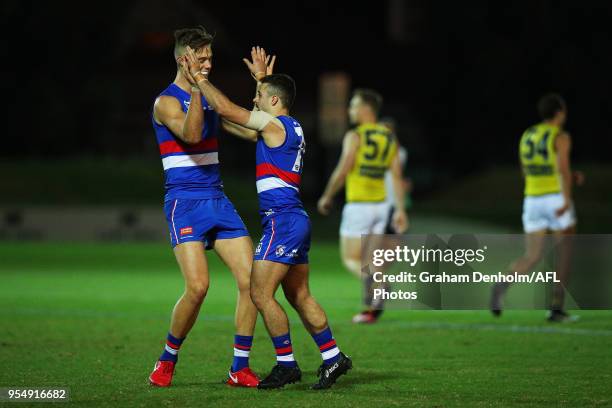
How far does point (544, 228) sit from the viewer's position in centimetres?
1384

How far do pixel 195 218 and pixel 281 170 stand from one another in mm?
723

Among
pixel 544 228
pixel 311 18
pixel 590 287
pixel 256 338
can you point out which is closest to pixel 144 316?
pixel 256 338

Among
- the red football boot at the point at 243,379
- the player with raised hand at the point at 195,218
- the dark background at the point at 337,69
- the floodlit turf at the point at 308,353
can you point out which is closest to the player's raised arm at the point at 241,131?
the player with raised hand at the point at 195,218

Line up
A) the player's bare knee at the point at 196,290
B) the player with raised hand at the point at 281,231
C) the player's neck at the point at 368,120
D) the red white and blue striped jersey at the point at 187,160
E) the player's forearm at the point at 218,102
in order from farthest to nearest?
1. the player's neck at the point at 368,120
2. the red white and blue striped jersey at the point at 187,160
3. the player's bare knee at the point at 196,290
4. the player with raised hand at the point at 281,231
5. the player's forearm at the point at 218,102

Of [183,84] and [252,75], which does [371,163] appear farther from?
[183,84]

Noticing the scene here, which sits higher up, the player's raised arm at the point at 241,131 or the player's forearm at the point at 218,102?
the player's forearm at the point at 218,102

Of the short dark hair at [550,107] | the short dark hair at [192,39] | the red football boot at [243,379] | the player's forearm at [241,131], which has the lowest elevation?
the red football boot at [243,379]

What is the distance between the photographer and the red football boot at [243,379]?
29.4 feet

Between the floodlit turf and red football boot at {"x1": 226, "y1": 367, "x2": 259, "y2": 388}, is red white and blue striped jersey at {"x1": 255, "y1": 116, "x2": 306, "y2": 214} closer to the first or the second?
red football boot at {"x1": 226, "y1": 367, "x2": 259, "y2": 388}

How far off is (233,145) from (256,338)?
3271cm

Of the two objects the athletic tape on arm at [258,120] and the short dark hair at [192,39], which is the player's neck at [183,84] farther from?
the athletic tape on arm at [258,120]

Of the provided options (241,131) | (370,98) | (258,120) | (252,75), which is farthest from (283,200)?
(370,98)

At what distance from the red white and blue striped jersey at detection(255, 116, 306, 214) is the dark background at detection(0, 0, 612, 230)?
2360 cm

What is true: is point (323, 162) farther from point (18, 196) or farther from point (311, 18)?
point (311, 18)
